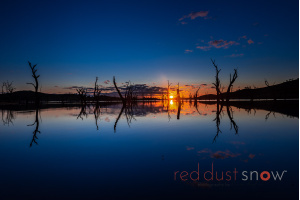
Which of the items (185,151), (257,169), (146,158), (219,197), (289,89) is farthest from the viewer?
(289,89)

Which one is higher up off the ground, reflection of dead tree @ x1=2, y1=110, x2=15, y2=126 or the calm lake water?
reflection of dead tree @ x1=2, y1=110, x2=15, y2=126

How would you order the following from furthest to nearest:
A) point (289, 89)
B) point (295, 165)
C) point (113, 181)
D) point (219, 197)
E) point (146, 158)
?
point (289, 89) → point (146, 158) → point (295, 165) → point (113, 181) → point (219, 197)

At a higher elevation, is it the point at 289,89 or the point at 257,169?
the point at 289,89

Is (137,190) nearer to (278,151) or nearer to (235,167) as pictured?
(235,167)

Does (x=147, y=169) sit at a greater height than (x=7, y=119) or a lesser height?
lesser

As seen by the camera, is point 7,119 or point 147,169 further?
point 7,119

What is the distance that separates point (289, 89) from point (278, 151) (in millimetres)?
→ 141589

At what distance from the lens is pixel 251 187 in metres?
2.67

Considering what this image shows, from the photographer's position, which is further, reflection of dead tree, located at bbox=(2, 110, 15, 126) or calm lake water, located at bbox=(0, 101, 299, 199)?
reflection of dead tree, located at bbox=(2, 110, 15, 126)

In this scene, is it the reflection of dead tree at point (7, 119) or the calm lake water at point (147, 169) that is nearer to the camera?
the calm lake water at point (147, 169)

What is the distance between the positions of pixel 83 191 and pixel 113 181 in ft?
1.49

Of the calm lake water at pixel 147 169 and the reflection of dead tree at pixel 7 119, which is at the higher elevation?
the reflection of dead tree at pixel 7 119

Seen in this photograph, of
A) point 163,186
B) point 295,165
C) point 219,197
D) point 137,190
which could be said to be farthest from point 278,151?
point 137,190

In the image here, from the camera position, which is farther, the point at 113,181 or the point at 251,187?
the point at 113,181
